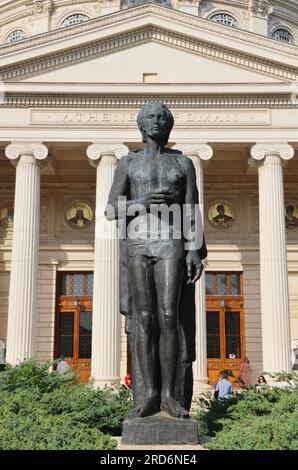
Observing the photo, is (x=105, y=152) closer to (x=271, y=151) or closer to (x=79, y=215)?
(x=79, y=215)

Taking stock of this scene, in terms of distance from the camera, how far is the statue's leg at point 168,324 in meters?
5.66

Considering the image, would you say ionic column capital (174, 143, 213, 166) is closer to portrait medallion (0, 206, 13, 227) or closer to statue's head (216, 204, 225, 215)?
statue's head (216, 204, 225, 215)

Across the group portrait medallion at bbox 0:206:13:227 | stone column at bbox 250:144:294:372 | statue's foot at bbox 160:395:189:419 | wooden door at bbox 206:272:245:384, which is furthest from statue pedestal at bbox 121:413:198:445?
portrait medallion at bbox 0:206:13:227

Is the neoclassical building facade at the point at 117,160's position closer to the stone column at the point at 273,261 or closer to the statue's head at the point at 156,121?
the stone column at the point at 273,261

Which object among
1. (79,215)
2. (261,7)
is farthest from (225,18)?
(79,215)

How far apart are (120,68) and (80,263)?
8.03 m

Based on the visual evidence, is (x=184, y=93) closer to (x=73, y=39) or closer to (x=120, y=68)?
(x=120, y=68)

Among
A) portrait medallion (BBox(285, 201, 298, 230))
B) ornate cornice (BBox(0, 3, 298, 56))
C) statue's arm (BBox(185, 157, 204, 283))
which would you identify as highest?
ornate cornice (BBox(0, 3, 298, 56))

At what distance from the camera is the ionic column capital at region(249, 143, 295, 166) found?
22.0 m

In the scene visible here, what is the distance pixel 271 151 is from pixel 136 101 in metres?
5.02

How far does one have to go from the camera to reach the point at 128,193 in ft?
20.6

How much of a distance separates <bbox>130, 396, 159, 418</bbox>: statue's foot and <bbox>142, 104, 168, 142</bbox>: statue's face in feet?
8.12

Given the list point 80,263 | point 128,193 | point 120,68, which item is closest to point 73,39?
point 120,68

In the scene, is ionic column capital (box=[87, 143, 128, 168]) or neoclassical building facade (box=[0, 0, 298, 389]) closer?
neoclassical building facade (box=[0, 0, 298, 389])
